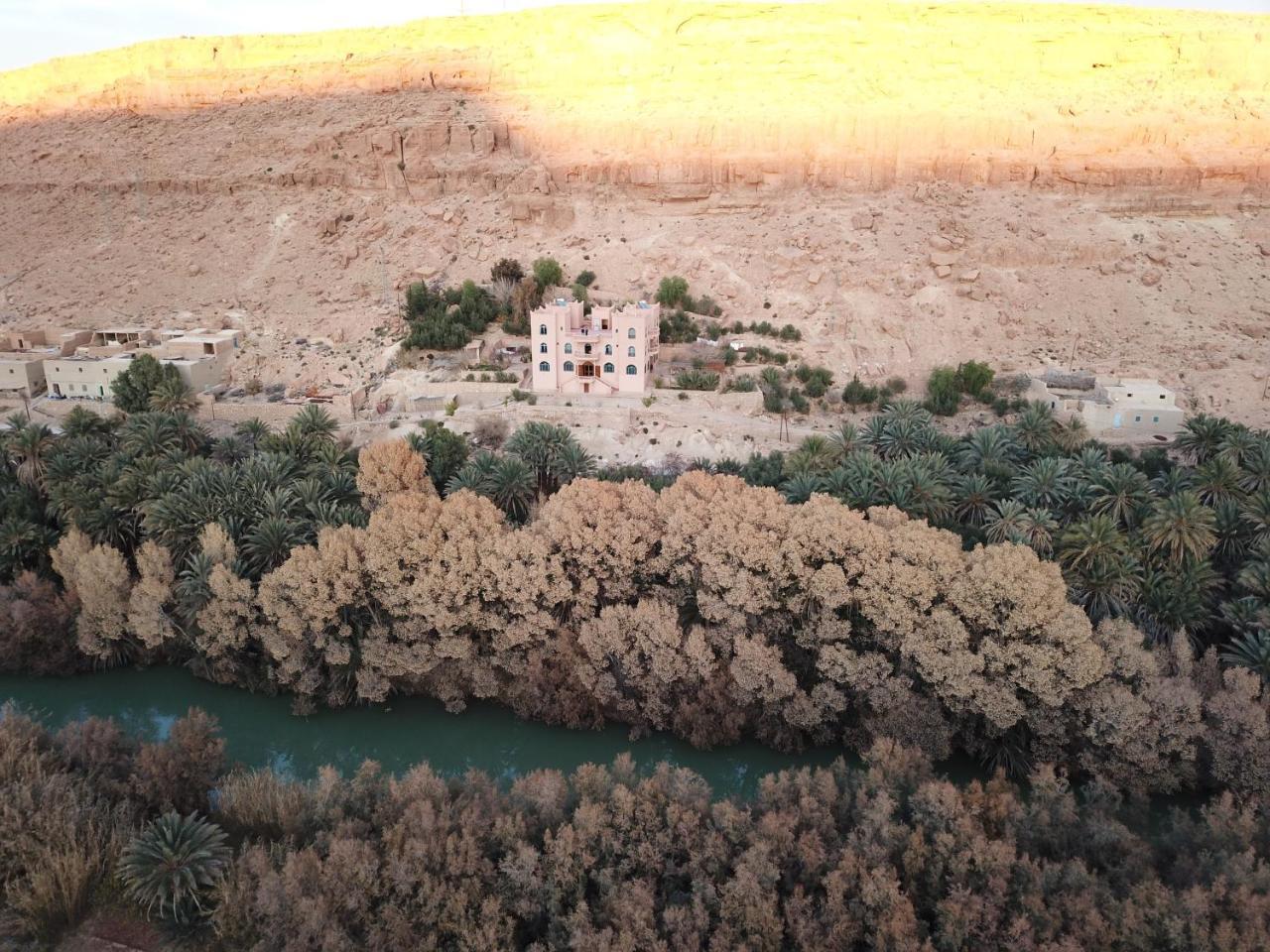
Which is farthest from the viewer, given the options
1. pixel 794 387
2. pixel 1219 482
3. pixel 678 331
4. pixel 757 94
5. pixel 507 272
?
pixel 757 94

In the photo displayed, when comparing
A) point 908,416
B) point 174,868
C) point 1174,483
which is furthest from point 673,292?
point 174,868

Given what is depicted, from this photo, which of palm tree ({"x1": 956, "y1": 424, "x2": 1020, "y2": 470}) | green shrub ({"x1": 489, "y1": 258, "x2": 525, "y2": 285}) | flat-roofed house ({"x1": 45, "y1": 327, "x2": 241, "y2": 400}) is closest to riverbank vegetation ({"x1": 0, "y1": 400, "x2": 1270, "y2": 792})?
palm tree ({"x1": 956, "y1": 424, "x2": 1020, "y2": 470})

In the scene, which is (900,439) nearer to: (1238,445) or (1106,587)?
(1106,587)

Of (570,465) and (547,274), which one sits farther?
(547,274)

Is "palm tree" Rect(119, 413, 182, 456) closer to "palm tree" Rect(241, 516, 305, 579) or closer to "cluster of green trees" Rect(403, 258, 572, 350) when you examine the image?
"palm tree" Rect(241, 516, 305, 579)

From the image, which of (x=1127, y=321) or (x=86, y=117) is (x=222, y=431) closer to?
(x=86, y=117)

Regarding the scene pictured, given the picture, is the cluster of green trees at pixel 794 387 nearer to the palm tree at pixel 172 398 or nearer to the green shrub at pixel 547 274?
the green shrub at pixel 547 274

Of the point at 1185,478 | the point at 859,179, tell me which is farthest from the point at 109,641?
the point at 859,179

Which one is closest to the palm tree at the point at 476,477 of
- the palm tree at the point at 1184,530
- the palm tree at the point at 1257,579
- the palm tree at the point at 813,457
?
the palm tree at the point at 813,457
